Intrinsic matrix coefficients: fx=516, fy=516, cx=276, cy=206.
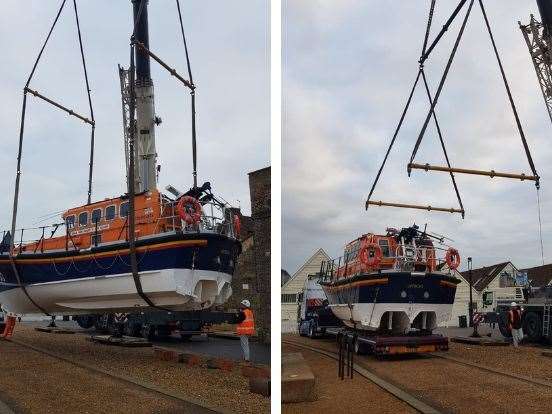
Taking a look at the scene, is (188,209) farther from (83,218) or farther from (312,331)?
(312,331)

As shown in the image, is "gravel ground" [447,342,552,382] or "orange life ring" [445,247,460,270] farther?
"gravel ground" [447,342,552,382]

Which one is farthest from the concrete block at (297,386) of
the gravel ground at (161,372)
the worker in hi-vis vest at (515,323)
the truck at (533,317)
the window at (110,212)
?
the worker in hi-vis vest at (515,323)

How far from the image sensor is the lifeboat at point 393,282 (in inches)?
142

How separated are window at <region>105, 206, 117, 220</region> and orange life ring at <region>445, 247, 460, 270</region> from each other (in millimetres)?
3084

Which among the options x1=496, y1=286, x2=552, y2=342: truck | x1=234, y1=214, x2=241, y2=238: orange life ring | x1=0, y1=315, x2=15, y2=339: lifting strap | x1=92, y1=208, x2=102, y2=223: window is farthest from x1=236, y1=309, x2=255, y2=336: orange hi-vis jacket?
x1=496, y1=286, x2=552, y2=342: truck

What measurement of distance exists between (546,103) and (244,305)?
299 cm

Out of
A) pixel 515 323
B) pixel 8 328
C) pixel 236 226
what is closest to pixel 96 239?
pixel 236 226

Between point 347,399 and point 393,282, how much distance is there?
174 cm

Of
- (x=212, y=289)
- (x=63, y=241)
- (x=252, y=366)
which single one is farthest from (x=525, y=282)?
(x=63, y=241)

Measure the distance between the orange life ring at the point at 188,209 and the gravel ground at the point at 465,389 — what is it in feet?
7.78

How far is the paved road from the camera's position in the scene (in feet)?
14.8

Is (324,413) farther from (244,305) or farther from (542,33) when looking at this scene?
(542,33)

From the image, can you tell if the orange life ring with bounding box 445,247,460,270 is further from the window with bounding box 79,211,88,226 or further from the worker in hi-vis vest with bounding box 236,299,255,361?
the window with bounding box 79,211,88,226

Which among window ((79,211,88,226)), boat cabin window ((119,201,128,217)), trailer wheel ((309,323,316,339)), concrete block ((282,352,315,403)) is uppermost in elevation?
boat cabin window ((119,201,128,217))
